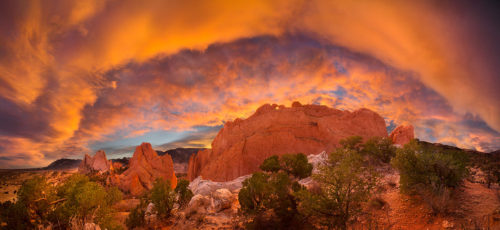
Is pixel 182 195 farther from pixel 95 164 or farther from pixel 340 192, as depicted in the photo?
pixel 95 164

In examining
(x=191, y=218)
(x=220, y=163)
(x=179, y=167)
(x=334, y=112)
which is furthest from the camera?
(x=179, y=167)

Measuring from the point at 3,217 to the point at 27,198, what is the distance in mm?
1774

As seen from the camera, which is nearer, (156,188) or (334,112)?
(156,188)

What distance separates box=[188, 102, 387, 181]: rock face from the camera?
51.5 metres

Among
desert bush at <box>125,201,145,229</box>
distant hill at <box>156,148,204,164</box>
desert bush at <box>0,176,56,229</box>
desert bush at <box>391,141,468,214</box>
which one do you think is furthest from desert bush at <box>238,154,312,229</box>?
distant hill at <box>156,148,204,164</box>

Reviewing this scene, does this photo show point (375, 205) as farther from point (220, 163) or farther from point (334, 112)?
point (334, 112)

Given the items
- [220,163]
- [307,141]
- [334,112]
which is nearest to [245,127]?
[220,163]

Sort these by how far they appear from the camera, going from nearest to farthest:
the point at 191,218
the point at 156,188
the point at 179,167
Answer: the point at 191,218 < the point at 156,188 < the point at 179,167

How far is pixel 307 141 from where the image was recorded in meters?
52.8

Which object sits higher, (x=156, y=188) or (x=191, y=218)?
(x=156, y=188)

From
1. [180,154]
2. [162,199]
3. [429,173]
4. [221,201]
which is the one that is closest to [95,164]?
[180,154]

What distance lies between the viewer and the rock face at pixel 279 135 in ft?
169

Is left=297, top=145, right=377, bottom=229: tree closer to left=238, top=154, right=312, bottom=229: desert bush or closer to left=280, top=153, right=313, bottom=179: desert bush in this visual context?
left=238, top=154, right=312, bottom=229: desert bush

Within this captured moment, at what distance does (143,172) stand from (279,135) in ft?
123
